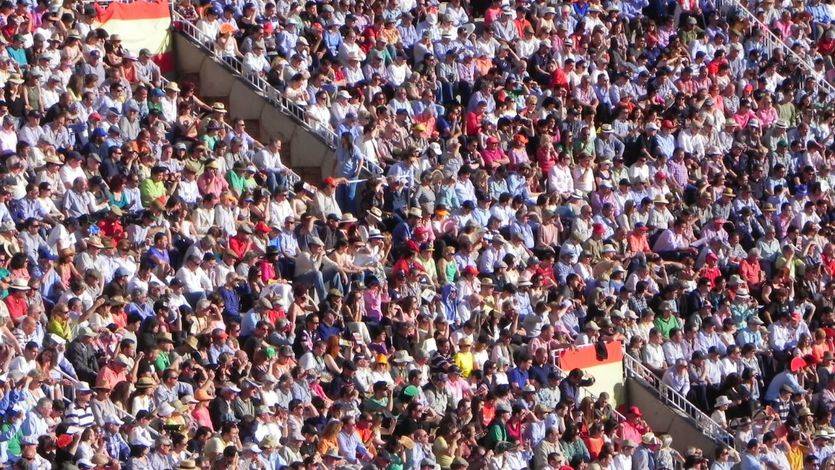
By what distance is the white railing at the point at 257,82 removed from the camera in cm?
3700

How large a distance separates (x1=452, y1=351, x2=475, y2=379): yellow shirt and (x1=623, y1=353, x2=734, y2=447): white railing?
9.38 ft

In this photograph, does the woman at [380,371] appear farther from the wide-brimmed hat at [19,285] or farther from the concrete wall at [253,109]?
the concrete wall at [253,109]

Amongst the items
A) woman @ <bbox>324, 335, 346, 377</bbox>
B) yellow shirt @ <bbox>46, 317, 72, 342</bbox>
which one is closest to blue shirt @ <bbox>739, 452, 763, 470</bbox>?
woman @ <bbox>324, 335, 346, 377</bbox>

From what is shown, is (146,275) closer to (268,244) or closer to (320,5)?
(268,244)

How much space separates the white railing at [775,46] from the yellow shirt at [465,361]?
1256 cm

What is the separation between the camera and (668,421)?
114ft

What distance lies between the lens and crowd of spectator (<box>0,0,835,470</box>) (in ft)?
97.8

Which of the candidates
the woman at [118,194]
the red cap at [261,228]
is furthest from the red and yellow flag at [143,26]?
the red cap at [261,228]

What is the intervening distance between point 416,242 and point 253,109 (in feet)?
13.7

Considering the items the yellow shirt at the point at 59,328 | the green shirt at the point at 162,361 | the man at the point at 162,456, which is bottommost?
the green shirt at the point at 162,361

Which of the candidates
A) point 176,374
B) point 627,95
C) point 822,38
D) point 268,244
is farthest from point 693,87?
point 176,374

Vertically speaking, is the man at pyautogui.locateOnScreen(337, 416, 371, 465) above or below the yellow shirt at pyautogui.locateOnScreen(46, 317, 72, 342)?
below

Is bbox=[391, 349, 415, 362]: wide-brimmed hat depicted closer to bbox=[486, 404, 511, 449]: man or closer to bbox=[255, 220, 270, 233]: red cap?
bbox=[486, 404, 511, 449]: man

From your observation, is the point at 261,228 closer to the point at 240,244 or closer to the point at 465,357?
the point at 240,244
